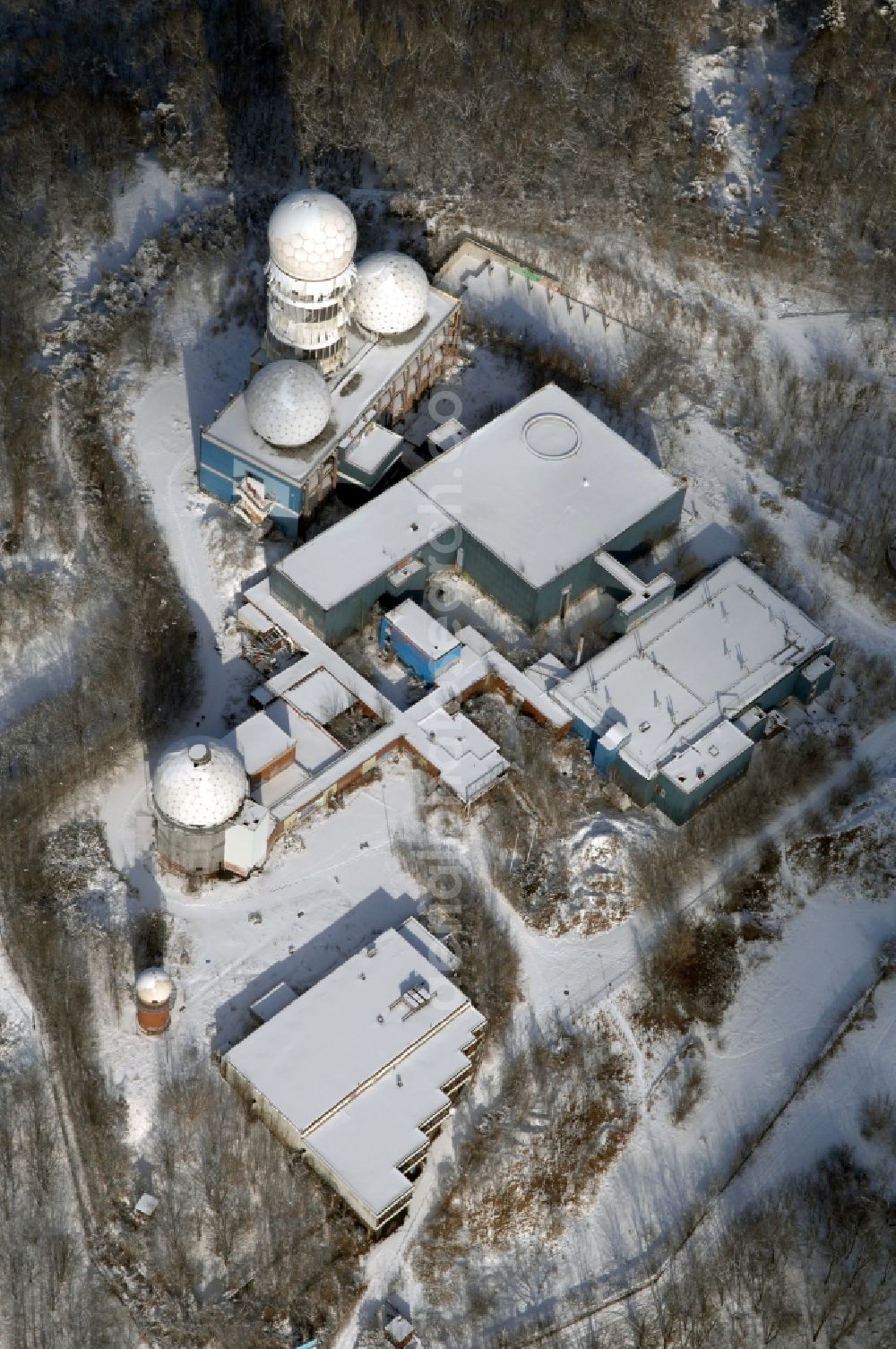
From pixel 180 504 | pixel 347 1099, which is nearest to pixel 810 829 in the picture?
pixel 347 1099

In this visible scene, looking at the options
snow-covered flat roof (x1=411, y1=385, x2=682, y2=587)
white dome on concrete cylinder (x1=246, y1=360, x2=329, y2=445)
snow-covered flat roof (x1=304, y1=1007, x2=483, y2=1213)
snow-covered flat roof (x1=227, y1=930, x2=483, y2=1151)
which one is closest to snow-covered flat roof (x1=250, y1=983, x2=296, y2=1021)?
snow-covered flat roof (x1=227, y1=930, x2=483, y2=1151)

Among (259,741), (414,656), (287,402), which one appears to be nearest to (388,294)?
(287,402)

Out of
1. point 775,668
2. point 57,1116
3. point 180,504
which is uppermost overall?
point 775,668

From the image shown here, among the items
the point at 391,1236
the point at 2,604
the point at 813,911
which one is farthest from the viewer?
the point at 2,604

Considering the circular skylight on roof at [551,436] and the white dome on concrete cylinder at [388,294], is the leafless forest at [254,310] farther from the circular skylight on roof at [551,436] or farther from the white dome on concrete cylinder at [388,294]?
the white dome on concrete cylinder at [388,294]

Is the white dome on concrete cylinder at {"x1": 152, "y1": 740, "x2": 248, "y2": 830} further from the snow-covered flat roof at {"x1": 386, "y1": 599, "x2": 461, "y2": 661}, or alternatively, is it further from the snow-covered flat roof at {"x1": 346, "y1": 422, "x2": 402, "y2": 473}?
the snow-covered flat roof at {"x1": 346, "y1": 422, "x2": 402, "y2": 473}

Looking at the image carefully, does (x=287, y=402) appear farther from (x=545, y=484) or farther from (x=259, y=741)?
(x=259, y=741)

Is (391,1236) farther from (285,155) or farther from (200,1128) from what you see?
(285,155)

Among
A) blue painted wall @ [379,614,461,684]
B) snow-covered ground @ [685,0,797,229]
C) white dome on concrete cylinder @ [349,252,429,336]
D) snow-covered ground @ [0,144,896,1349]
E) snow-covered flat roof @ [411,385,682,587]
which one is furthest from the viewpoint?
snow-covered ground @ [685,0,797,229]
